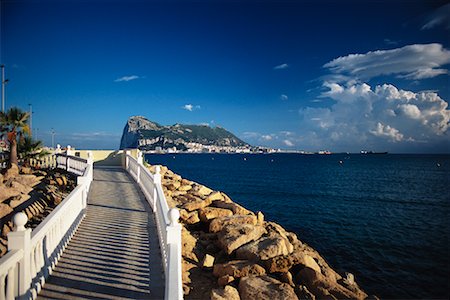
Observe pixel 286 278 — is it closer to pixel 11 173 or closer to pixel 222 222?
pixel 222 222

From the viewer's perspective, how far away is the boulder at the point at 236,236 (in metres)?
8.68

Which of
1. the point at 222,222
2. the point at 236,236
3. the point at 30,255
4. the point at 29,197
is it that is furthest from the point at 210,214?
the point at 30,255

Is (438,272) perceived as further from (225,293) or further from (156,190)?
(156,190)

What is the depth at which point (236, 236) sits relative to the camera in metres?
8.97

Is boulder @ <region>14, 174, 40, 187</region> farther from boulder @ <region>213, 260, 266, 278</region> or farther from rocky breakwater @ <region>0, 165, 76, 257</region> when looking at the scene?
boulder @ <region>213, 260, 266, 278</region>

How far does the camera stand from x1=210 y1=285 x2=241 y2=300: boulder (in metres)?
6.01

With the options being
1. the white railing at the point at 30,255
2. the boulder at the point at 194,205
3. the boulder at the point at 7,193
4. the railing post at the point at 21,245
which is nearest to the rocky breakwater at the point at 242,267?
the boulder at the point at 194,205

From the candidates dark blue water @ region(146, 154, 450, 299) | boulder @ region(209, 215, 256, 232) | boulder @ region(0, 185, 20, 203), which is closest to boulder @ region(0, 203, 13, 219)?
boulder @ region(0, 185, 20, 203)

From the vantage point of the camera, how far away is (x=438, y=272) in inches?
554

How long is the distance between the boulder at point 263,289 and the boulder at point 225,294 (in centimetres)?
38

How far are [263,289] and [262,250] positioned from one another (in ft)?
6.19

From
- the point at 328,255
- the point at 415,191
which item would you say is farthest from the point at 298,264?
the point at 415,191

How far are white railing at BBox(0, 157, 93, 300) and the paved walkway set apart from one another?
0.23 m

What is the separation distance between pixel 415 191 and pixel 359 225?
24649 millimetres
